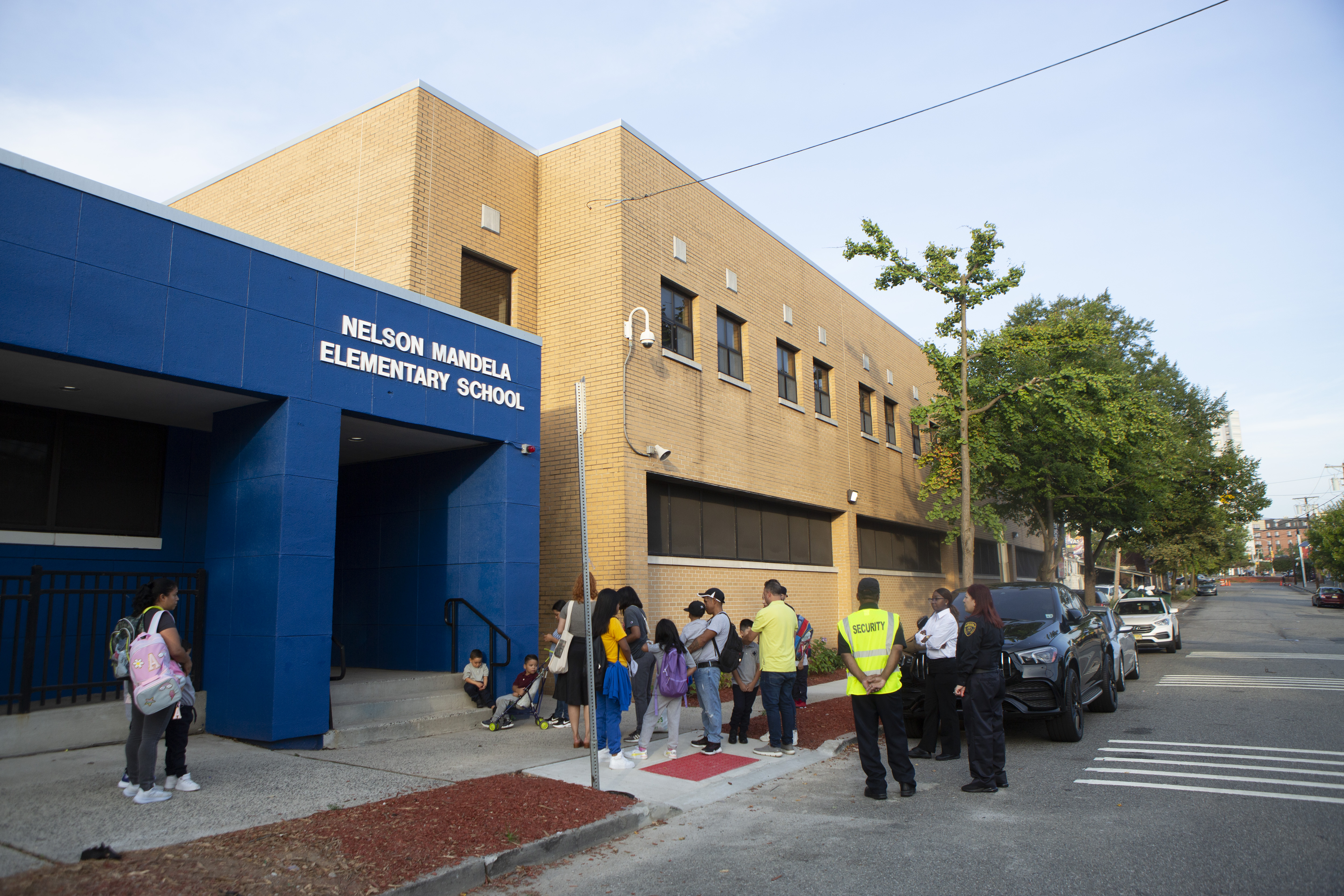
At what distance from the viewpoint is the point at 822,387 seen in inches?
824

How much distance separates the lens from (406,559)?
39.2 feet

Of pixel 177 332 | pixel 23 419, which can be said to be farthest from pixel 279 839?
pixel 23 419

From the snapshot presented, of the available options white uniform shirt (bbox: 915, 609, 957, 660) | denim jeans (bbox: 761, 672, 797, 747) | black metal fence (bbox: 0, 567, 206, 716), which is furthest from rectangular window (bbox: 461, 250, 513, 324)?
white uniform shirt (bbox: 915, 609, 957, 660)

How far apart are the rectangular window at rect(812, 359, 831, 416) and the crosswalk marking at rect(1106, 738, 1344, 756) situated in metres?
11.7

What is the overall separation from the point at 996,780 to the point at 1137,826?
1417mm

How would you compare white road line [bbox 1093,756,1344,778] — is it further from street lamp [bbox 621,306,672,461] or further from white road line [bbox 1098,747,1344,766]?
street lamp [bbox 621,306,672,461]

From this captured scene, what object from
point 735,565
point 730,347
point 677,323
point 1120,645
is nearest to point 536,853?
point 735,565

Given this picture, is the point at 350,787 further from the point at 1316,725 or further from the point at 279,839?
the point at 1316,725

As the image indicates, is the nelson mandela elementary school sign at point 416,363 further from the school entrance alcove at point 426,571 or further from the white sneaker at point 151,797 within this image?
the white sneaker at point 151,797

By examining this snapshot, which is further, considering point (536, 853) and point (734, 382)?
point (734, 382)

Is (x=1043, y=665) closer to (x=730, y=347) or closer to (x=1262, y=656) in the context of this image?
(x=730, y=347)

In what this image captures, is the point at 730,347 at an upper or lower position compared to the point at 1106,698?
upper

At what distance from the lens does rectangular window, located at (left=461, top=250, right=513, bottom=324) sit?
13.9 metres

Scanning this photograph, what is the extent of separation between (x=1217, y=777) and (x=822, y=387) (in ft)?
46.8
